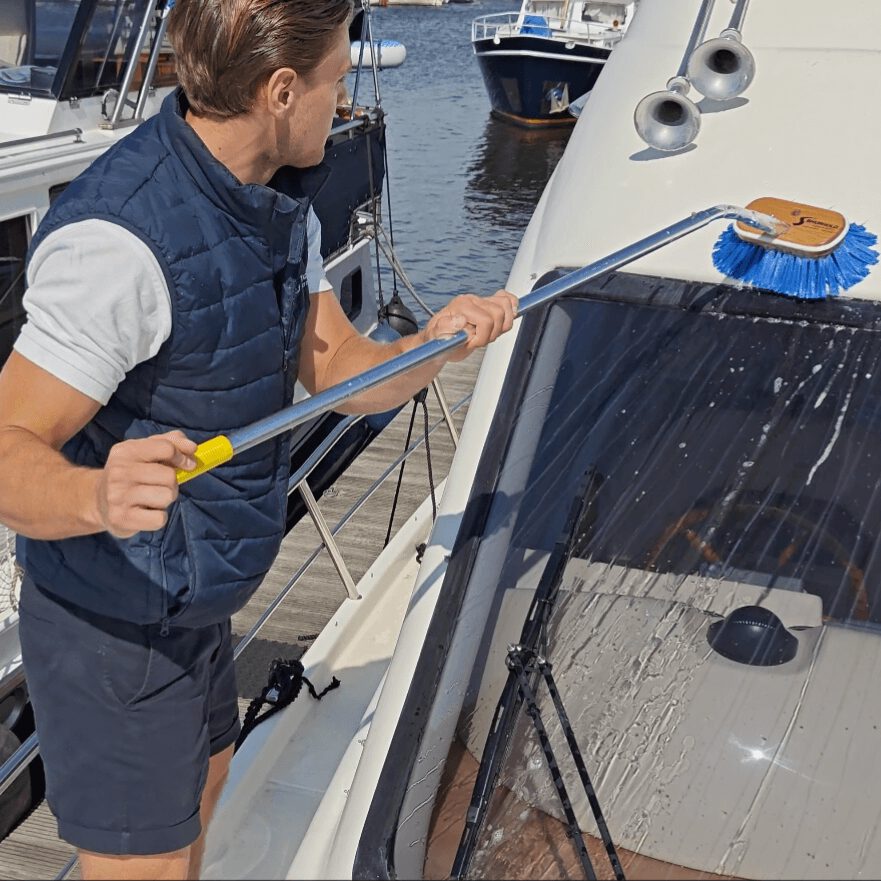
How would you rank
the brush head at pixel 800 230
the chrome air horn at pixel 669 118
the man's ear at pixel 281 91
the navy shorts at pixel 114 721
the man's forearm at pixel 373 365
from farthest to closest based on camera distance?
the chrome air horn at pixel 669 118
the man's forearm at pixel 373 365
the brush head at pixel 800 230
the navy shorts at pixel 114 721
the man's ear at pixel 281 91

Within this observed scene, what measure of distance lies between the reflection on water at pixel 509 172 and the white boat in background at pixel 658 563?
59.0ft

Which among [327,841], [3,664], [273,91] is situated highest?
[273,91]

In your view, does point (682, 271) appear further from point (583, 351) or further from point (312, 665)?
point (312, 665)

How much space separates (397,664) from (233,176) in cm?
80

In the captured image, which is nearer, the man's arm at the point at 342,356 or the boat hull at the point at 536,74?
the man's arm at the point at 342,356

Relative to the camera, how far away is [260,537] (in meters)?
1.80

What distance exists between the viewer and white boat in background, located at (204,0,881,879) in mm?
1683

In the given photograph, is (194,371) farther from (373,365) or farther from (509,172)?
(509,172)

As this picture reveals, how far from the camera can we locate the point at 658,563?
1996 millimetres

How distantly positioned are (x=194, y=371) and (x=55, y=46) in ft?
15.3

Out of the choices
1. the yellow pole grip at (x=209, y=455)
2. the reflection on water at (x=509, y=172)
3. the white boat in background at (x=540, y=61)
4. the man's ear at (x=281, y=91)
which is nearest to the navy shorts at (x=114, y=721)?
the yellow pole grip at (x=209, y=455)

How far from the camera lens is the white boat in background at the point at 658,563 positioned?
1.68 m

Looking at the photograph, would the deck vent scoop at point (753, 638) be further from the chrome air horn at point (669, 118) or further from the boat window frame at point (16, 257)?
the boat window frame at point (16, 257)

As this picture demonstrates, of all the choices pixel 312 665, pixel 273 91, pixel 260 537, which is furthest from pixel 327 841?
pixel 312 665
